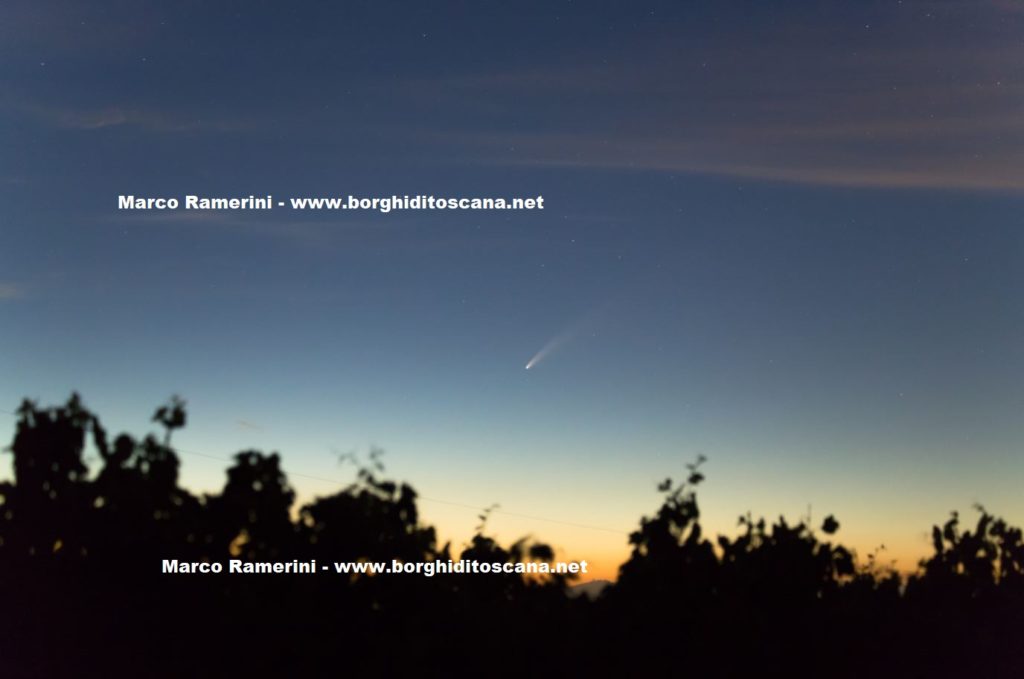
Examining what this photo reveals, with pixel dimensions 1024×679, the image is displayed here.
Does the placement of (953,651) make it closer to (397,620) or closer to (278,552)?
(397,620)

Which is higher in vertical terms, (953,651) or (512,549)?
(512,549)

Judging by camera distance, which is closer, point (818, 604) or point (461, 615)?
point (461, 615)

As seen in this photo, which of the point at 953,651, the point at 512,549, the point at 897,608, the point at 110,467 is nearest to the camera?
the point at 110,467

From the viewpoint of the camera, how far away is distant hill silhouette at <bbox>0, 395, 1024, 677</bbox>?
468 inches

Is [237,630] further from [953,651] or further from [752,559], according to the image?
[953,651]

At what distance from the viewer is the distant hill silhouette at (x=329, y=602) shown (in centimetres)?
1188

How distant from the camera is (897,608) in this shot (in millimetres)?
17688

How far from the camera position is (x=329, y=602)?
12.9 metres

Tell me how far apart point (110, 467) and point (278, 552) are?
7.45 feet

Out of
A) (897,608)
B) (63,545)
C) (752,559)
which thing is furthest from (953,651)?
(63,545)

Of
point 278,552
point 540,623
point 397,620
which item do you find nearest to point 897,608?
point 540,623

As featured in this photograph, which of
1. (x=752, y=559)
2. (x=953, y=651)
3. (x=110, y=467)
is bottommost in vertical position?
(x=953, y=651)

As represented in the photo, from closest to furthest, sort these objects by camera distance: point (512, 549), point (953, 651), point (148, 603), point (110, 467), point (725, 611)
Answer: point (148, 603) → point (110, 467) → point (512, 549) → point (725, 611) → point (953, 651)

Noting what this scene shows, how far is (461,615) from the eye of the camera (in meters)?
13.3
